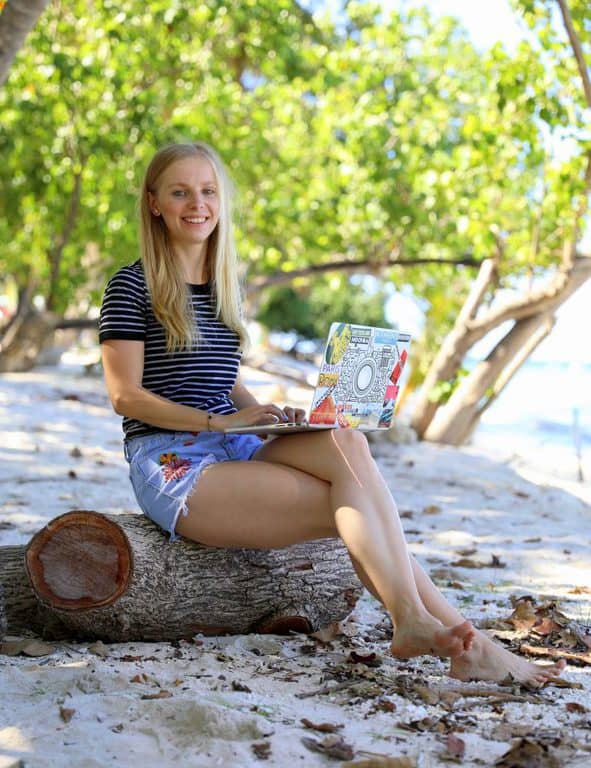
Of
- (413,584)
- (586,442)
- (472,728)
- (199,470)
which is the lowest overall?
(586,442)

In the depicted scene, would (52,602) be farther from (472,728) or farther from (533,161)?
(533,161)

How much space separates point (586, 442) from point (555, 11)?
13.2 m

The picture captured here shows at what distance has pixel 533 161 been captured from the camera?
27.2ft

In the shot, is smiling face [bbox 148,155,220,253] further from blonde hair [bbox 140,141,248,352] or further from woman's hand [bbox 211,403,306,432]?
woman's hand [bbox 211,403,306,432]

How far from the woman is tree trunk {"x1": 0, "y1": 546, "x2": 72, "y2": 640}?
1.55 ft

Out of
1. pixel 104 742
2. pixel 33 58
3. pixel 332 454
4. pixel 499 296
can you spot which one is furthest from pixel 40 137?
pixel 104 742

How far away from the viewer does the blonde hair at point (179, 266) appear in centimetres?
332

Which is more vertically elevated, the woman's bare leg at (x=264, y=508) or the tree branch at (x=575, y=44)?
the tree branch at (x=575, y=44)

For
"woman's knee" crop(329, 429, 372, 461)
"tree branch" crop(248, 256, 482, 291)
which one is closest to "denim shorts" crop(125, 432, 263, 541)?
"woman's knee" crop(329, 429, 372, 461)

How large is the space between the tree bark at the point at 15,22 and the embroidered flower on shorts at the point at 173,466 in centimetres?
249

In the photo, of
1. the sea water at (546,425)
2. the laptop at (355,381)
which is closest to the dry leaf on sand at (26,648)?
the laptop at (355,381)

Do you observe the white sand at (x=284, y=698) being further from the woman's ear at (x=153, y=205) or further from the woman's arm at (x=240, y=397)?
the woman's ear at (x=153, y=205)

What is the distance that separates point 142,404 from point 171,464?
209mm

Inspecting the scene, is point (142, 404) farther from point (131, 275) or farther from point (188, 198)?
point (188, 198)
